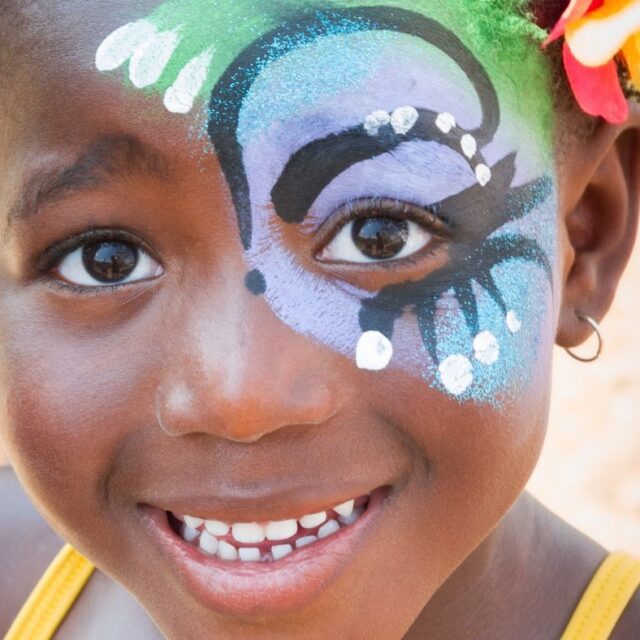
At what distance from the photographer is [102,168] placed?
49.7 inches

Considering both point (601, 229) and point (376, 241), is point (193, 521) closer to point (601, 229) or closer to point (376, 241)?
point (376, 241)

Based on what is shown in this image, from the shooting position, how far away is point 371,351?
1285mm

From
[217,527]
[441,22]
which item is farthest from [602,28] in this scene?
[217,527]

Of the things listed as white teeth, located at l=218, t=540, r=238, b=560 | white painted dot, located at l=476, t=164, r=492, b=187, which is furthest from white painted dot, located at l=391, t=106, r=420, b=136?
white teeth, located at l=218, t=540, r=238, b=560

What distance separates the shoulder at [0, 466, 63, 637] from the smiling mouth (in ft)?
2.57

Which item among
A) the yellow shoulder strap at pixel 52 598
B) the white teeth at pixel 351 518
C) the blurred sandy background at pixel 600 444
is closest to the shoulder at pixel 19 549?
the yellow shoulder strap at pixel 52 598

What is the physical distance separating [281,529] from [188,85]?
0.53 meters

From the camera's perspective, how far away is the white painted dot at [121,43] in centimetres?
127

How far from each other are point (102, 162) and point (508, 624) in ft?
3.09

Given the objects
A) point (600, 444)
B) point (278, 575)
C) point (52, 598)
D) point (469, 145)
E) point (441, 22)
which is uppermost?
point (600, 444)

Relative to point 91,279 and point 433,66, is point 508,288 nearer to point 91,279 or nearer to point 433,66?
point 433,66

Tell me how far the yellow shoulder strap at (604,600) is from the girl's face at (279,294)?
0.38 metres

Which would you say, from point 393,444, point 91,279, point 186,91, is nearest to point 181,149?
point 186,91

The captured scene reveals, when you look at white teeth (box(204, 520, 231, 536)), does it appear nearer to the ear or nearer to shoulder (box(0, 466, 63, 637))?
the ear
